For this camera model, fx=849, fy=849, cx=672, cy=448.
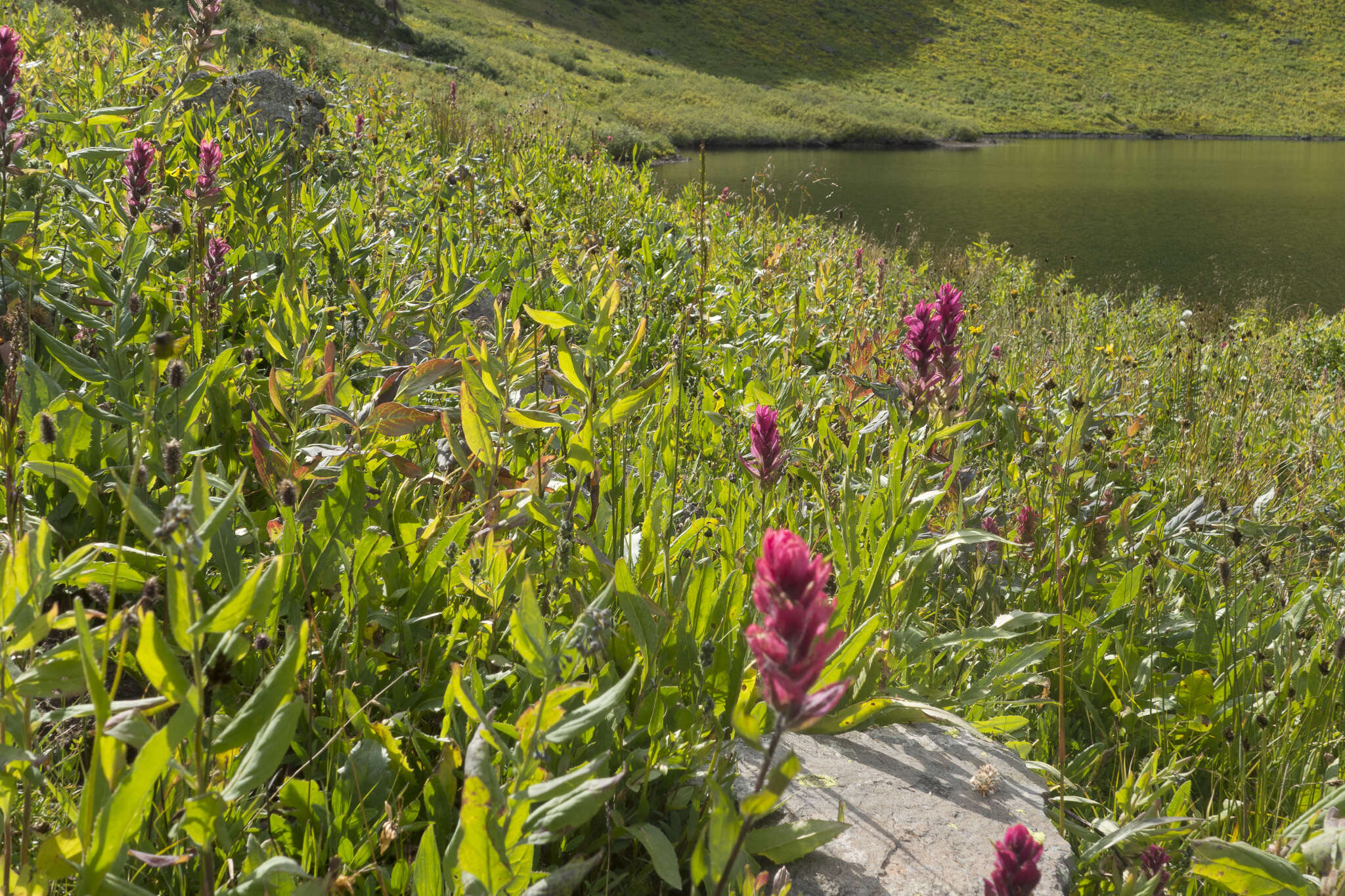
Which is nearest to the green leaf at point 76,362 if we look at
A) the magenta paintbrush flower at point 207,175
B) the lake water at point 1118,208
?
the magenta paintbrush flower at point 207,175

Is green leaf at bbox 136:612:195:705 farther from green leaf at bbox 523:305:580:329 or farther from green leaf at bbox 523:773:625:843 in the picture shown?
green leaf at bbox 523:305:580:329

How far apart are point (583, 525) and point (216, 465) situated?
86 cm

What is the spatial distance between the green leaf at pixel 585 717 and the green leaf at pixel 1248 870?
87 centimetres

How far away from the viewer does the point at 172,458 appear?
1.11 m

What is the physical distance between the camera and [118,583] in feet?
4.54

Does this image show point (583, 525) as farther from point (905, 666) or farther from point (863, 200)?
point (863, 200)

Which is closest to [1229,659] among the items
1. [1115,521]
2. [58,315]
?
[1115,521]

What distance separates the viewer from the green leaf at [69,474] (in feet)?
4.75

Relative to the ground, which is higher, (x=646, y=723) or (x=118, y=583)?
(x=118, y=583)

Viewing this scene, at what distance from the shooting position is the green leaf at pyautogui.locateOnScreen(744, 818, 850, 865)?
1.21 metres

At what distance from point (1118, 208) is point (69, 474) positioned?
2975 cm

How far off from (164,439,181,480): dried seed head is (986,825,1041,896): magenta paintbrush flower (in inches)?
42.6

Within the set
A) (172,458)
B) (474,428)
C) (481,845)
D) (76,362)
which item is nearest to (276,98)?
Answer: (76,362)

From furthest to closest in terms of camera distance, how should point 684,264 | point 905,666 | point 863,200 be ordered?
1. point 863,200
2. point 684,264
3. point 905,666
